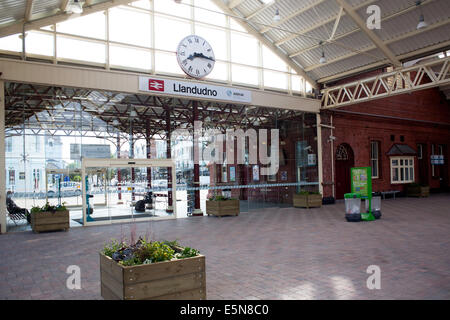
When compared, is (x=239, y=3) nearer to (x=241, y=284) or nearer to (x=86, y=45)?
(x=86, y=45)

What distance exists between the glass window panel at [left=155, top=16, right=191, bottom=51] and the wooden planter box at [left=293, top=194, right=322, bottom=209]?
29.1 feet

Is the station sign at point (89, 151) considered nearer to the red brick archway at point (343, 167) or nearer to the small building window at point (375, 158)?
the red brick archway at point (343, 167)

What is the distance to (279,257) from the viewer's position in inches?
280

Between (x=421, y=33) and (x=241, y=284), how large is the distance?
44.2 feet

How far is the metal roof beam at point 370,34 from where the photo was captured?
13823mm

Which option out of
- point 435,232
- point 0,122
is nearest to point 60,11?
point 0,122

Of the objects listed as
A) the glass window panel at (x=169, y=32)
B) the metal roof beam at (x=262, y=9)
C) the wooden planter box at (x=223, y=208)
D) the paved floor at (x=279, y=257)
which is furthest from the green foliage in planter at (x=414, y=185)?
the glass window panel at (x=169, y=32)

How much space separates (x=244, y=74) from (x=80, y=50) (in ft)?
23.2

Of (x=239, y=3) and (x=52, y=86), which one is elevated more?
(x=239, y=3)

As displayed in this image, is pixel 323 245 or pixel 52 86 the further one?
pixel 52 86

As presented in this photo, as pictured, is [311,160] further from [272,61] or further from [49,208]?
[49,208]

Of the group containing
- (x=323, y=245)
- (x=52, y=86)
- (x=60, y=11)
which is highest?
(x=60, y=11)

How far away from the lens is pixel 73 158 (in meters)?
12.4

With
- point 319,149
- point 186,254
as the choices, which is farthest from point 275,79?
point 186,254
